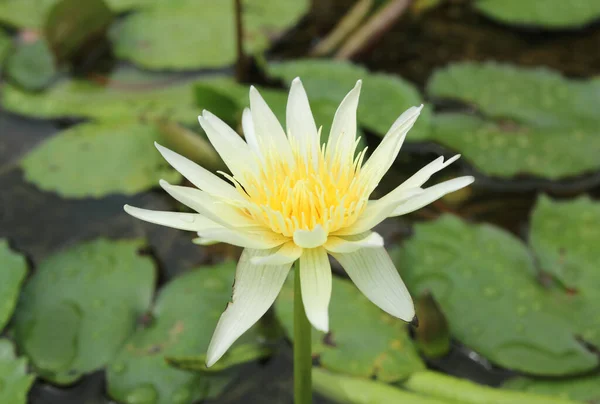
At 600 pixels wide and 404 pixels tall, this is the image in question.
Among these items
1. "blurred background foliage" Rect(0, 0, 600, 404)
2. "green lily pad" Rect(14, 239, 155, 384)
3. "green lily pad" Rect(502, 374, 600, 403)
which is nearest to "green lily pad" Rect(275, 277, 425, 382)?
"blurred background foliage" Rect(0, 0, 600, 404)

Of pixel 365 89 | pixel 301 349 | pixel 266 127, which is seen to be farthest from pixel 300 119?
pixel 365 89

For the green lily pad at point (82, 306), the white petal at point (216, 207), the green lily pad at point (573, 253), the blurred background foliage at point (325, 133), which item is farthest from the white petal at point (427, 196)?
the green lily pad at point (82, 306)

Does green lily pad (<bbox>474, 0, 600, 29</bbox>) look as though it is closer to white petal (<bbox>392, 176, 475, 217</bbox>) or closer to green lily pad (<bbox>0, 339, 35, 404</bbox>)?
white petal (<bbox>392, 176, 475, 217</bbox>)

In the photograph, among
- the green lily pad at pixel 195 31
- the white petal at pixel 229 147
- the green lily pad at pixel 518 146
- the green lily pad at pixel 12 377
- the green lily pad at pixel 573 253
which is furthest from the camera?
the green lily pad at pixel 195 31

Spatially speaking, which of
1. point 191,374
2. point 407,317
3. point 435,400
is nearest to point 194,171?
point 407,317

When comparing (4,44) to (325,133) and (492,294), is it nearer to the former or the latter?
(325,133)

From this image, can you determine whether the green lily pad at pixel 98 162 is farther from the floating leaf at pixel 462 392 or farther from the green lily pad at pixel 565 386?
the green lily pad at pixel 565 386
